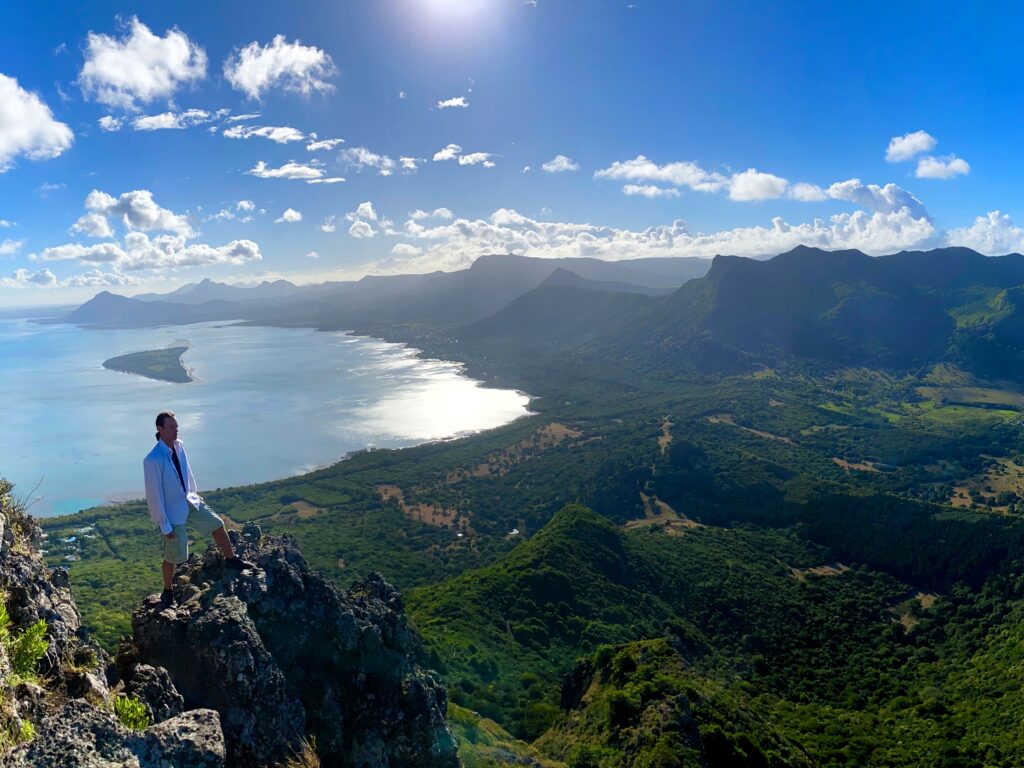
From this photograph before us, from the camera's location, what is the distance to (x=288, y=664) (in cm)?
944

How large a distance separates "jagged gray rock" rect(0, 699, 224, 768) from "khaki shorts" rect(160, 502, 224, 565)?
8.20 ft

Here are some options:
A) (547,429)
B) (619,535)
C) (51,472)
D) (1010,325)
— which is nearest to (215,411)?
(51,472)

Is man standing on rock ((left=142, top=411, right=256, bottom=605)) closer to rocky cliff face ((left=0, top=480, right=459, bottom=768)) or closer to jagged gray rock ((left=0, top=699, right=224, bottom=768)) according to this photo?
rocky cliff face ((left=0, top=480, right=459, bottom=768))

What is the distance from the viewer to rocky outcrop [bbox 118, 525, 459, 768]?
23.9 ft

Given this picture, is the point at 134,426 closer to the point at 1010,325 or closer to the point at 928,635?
the point at 928,635

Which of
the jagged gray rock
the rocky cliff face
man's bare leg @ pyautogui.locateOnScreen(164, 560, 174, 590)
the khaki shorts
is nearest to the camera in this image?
the jagged gray rock

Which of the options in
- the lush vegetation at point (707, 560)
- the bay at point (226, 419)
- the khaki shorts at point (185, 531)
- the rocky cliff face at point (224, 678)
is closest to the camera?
the rocky cliff face at point (224, 678)

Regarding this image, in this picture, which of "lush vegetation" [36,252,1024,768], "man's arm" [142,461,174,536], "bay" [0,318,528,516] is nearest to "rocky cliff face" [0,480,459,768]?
"man's arm" [142,461,174,536]

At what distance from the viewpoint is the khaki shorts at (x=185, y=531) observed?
6934 mm

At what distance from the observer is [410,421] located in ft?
416

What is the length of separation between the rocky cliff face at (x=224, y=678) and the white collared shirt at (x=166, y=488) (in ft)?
4.64

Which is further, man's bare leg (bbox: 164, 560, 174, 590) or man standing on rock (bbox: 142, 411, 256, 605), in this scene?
man's bare leg (bbox: 164, 560, 174, 590)

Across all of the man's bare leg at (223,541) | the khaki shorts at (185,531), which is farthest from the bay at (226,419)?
the khaki shorts at (185,531)

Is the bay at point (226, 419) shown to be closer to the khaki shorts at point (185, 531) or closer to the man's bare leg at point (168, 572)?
the man's bare leg at point (168, 572)
